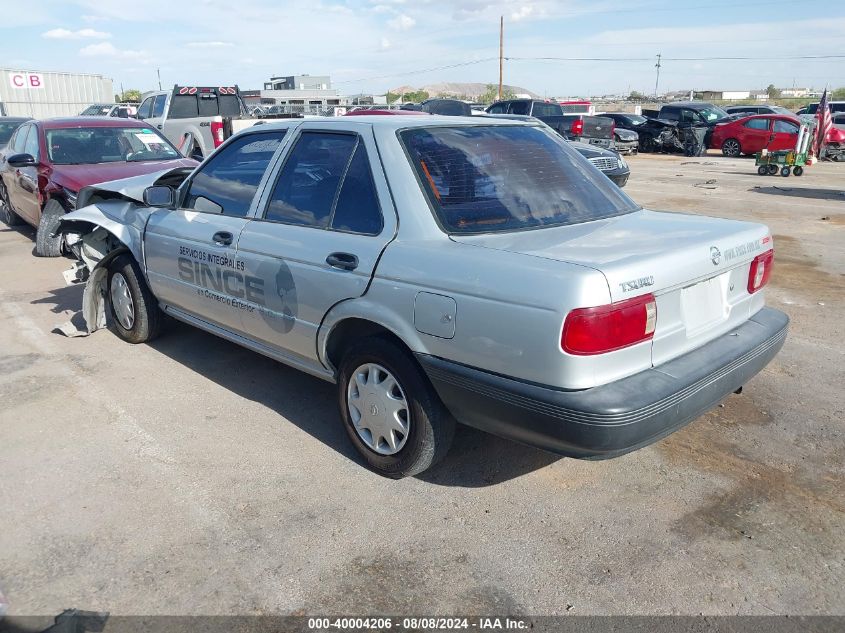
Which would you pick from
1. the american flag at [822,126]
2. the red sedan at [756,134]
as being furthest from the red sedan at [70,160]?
the red sedan at [756,134]

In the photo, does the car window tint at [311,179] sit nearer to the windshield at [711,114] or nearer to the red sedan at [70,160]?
the red sedan at [70,160]

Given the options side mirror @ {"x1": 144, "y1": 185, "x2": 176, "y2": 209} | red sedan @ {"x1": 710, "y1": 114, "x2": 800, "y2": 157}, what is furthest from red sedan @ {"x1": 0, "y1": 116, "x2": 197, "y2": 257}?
red sedan @ {"x1": 710, "y1": 114, "x2": 800, "y2": 157}

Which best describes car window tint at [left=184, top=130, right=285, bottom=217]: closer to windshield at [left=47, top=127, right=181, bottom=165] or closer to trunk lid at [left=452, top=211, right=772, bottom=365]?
trunk lid at [left=452, top=211, right=772, bottom=365]

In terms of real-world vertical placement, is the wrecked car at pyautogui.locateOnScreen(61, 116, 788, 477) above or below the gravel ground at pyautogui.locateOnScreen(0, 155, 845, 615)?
above

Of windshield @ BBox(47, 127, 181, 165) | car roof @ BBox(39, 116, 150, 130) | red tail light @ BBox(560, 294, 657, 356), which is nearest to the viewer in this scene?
red tail light @ BBox(560, 294, 657, 356)

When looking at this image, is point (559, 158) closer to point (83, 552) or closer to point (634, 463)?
point (634, 463)

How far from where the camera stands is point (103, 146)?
8.95 metres

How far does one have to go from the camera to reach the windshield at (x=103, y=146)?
28.9ft

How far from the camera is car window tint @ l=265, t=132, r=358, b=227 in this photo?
3.68 m

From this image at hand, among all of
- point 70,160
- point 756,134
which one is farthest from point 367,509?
point 756,134

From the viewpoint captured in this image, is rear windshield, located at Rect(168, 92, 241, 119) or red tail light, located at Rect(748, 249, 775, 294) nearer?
red tail light, located at Rect(748, 249, 775, 294)

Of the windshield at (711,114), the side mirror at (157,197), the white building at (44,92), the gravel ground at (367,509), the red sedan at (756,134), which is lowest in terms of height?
the gravel ground at (367,509)

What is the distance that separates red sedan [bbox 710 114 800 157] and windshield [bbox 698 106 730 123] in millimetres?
964

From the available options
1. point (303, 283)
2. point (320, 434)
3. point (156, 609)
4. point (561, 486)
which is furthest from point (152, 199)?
point (561, 486)
